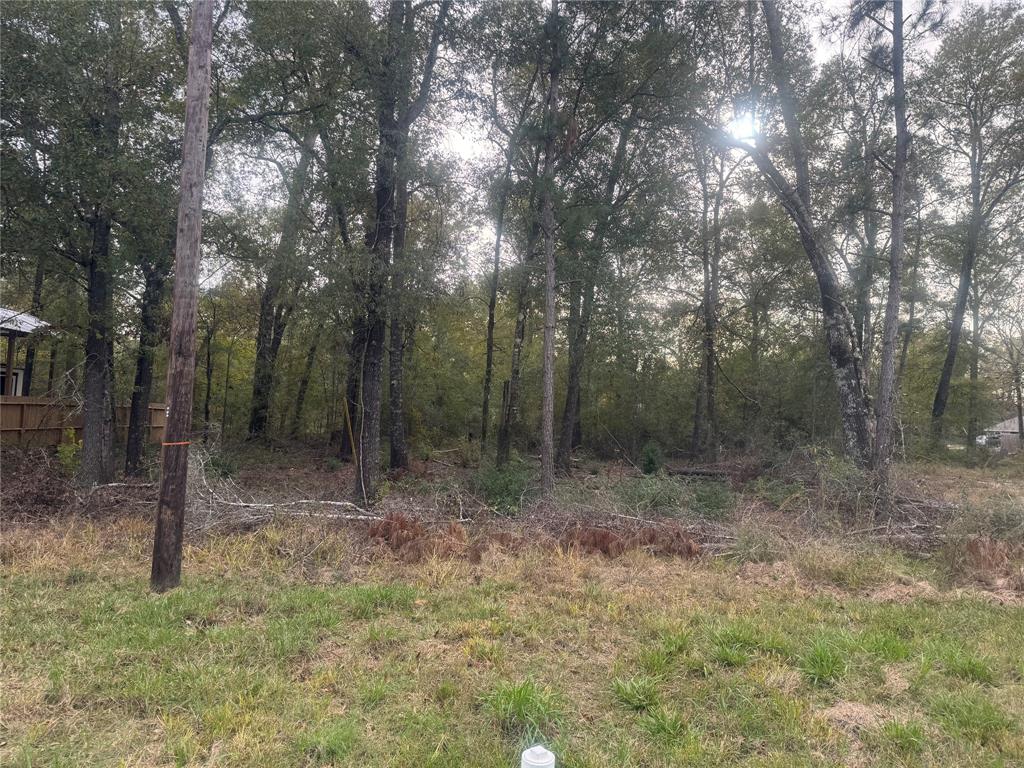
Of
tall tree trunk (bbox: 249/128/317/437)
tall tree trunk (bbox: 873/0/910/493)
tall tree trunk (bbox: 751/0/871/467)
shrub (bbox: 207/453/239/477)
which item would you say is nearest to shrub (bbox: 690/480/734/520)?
tall tree trunk (bbox: 873/0/910/493)

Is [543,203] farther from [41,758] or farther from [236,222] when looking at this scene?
[41,758]

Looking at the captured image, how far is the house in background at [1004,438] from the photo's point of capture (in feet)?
73.1

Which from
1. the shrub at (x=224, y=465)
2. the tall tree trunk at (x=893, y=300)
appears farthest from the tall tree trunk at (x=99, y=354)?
the tall tree trunk at (x=893, y=300)

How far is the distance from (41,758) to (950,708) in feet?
15.9

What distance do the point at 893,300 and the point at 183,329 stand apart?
9.72m

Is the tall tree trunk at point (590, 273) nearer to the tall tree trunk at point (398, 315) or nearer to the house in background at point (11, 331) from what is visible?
the tall tree trunk at point (398, 315)

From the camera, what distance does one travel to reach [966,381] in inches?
870

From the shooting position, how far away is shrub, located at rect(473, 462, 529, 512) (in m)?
9.02

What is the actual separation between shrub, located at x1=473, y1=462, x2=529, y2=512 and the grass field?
293 centimetres

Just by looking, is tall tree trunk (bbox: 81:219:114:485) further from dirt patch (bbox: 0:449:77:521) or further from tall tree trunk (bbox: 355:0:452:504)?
tall tree trunk (bbox: 355:0:452:504)

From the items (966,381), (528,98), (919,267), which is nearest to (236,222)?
(528,98)

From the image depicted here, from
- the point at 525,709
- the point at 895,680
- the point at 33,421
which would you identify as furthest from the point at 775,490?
the point at 33,421

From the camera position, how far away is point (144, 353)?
33.6 ft

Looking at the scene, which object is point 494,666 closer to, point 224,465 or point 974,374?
point 224,465
